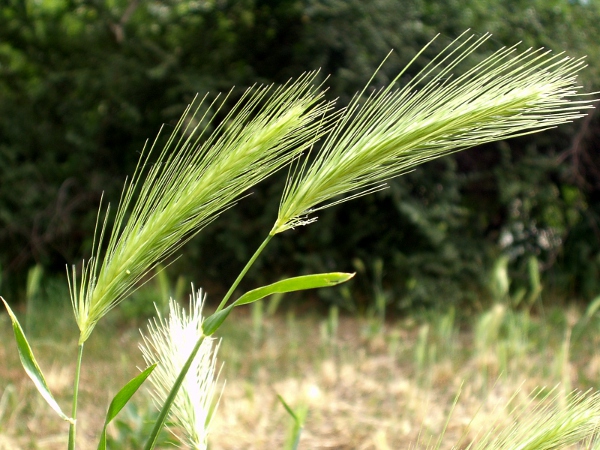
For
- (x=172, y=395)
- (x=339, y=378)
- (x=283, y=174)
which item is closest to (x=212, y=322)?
(x=172, y=395)

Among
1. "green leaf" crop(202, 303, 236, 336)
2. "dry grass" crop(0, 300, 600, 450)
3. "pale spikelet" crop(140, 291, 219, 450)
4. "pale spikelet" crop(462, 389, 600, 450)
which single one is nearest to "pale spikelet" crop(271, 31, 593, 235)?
"green leaf" crop(202, 303, 236, 336)

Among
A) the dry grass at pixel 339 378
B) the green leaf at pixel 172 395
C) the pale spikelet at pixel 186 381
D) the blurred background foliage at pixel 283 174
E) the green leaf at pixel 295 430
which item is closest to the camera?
the green leaf at pixel 172 395

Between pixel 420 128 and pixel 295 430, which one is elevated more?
pixel 420 128

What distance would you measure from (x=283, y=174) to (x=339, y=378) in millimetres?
1710

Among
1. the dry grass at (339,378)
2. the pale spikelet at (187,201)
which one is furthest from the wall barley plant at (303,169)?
the dry grass at (339,378)

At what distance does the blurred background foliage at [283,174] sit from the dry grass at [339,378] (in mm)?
570

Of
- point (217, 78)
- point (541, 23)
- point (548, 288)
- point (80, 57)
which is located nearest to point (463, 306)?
point (548, 288)

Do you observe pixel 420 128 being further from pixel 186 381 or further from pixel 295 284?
pixel 186 381

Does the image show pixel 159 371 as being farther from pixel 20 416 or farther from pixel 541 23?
pixel 541 23

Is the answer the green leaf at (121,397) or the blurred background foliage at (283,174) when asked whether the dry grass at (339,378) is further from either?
the green leaf at (121,397)

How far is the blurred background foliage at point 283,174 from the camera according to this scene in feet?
13.3

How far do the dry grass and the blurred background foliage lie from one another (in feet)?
1.87

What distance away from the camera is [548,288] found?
4.68 m

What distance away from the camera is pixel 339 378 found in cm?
292
